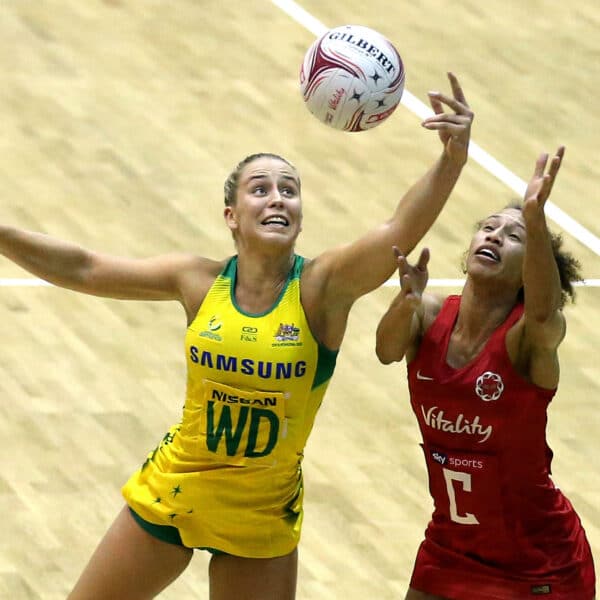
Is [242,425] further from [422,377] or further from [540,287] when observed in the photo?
[540,287]

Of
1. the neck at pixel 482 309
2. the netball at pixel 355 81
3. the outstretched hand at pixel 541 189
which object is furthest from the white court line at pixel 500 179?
the outstretched hand at pixel 541 189

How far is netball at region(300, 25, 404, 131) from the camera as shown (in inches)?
225

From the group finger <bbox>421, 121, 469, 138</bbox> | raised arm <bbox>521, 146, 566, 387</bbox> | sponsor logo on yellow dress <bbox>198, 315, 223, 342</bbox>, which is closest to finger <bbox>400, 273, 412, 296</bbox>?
raised arm <bbox>521, 146, 566, 387</bbox>

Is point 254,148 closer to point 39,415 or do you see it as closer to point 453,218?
point 453,218

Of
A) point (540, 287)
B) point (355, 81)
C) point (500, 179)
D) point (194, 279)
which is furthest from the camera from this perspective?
point (500, 179)

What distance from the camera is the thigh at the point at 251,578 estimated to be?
5.43m

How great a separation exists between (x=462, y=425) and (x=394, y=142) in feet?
20.2

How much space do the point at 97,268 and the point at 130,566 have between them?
1004 millimetres

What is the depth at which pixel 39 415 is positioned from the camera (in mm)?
8039

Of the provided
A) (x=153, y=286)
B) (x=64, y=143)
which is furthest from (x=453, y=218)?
(x=153, y=286)

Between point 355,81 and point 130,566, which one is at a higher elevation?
point 355,81

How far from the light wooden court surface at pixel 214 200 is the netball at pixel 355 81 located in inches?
84.7

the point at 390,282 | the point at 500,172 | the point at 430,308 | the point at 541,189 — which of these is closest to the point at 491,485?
the point at 430,308

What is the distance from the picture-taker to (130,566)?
548cm
